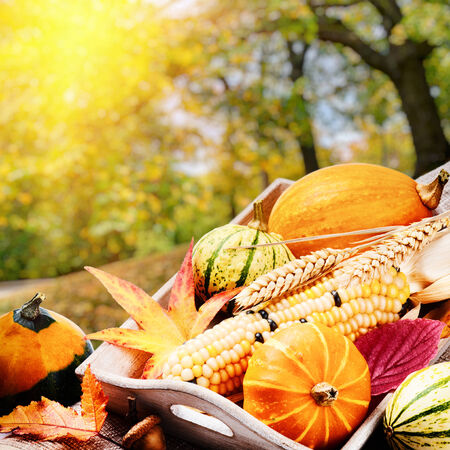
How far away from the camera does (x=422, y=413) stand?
814 millimetres

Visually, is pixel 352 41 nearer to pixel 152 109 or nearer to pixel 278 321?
pixel 152 109

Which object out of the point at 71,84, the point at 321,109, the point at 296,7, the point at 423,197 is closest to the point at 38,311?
the point at 423,197

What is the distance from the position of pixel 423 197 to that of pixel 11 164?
310cm

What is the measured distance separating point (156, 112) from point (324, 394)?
167 inches

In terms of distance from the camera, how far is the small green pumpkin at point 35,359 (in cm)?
106

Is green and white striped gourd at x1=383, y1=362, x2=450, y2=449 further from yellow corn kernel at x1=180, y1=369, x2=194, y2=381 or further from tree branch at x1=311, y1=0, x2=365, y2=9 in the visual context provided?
tree branch at x1=311, y1=0, x2=365, y2=9

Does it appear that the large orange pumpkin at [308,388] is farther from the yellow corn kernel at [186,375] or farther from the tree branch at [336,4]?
the tree branch at [336,4]

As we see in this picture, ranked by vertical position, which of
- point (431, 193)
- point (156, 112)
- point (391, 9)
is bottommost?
point (431, 193)

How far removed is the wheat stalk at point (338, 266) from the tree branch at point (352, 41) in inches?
177

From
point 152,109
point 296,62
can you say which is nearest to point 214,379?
point 152,109

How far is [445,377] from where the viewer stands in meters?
0.84

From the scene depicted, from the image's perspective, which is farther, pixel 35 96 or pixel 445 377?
pixel 35 96

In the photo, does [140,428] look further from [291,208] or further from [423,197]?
[423,197]

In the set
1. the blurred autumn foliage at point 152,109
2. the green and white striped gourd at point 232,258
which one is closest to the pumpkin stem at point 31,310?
the green and white striped gourd at point 232,258
